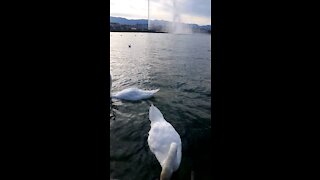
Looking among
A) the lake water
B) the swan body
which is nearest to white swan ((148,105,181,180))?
the lake water

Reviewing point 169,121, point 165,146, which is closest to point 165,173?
point 165,146

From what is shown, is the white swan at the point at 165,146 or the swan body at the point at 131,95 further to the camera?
the swan body at the point at 131,95

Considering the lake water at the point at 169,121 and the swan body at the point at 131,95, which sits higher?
the swan body at the point at 131,95

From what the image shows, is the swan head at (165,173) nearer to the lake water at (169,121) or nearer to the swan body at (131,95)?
the lake water at (169,121)

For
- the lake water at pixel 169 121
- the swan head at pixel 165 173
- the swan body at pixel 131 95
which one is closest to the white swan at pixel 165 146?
the swan head at pixel 165 173

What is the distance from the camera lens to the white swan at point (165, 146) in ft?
17.0

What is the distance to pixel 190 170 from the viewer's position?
5828mm
